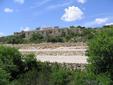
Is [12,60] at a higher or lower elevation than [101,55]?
lower

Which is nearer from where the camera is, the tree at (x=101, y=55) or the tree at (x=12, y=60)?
the tree at (x=101, y=55)

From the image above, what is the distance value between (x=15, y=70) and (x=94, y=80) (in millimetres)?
6566

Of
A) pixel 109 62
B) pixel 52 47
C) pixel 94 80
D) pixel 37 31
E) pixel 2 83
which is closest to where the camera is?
pixel 2 83

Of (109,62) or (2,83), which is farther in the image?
(109,62)

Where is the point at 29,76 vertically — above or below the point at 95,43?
below

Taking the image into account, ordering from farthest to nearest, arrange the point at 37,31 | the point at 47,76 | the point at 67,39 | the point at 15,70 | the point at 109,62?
the point at 37,31, the point at 67,39, the point at 15,70, the point at 47,76, the point at 109,62

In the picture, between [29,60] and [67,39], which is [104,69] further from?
[67,39]

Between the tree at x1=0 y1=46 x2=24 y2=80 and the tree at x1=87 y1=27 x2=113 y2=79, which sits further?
the tree at x1=0 y1=46 x2=24 y2=80

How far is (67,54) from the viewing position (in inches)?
1490

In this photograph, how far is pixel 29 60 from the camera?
90.3 feet

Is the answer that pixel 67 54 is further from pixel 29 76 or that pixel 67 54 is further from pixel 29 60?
pixel 29 76

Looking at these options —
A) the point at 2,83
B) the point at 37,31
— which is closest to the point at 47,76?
the point at 2,83

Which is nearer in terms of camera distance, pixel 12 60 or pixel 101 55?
pixel 101 55

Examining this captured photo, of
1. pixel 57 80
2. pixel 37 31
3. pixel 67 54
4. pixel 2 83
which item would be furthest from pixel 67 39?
pixel 2 83
